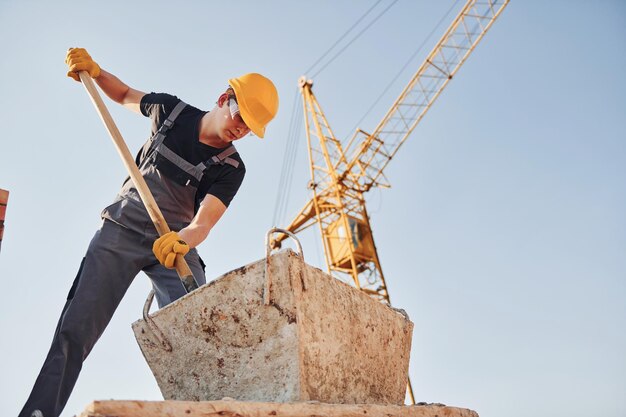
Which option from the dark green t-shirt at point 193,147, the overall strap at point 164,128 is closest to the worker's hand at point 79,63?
the dark green t-shirt at point 193,147

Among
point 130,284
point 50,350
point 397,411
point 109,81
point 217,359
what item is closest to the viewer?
point 397,411

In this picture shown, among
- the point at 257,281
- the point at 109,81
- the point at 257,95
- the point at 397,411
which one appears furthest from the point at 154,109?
the point at 397,411

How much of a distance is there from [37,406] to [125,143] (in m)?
1.25

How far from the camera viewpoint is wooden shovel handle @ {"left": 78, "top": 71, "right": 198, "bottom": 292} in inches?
100

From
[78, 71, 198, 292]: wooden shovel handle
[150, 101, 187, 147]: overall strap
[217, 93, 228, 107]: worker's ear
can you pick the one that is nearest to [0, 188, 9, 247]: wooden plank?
[78, 71, 198, 292]: wooden shovel handle

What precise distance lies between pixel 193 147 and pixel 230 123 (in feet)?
0.79

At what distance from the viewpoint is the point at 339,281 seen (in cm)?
208

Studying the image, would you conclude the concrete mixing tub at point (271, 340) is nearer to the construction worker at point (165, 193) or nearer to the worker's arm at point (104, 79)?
the construction worker at point (165, 193)

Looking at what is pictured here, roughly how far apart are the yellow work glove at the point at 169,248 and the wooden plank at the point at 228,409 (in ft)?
3.70

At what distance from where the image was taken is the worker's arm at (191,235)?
250 cm

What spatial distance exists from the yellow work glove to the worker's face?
0.61 meters

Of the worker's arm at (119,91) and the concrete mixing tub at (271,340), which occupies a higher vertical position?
the worker's arm at (119,91)

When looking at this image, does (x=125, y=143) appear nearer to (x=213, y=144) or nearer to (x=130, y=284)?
(x=213, y=144)

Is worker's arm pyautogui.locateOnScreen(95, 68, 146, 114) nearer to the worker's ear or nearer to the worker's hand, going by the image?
the worker's hand
